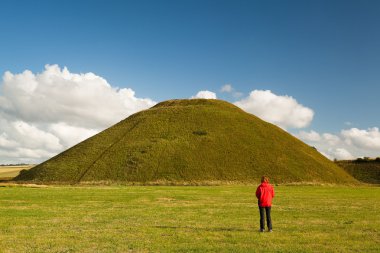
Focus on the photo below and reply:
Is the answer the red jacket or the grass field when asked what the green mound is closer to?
the grass field

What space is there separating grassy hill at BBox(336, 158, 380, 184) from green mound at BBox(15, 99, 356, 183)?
75.9ft

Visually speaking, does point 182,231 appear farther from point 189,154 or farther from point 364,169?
point 364,169

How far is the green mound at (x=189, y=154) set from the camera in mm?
87500

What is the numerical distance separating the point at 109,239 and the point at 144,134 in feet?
297

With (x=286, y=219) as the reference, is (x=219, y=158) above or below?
above

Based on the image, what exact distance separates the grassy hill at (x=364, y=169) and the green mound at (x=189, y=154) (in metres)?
23.1

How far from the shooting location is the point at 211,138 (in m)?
104

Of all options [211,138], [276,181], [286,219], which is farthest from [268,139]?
[286,219]

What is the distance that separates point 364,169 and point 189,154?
69455mm

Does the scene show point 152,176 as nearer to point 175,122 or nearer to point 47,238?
point 175,122

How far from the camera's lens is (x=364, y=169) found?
131 meters

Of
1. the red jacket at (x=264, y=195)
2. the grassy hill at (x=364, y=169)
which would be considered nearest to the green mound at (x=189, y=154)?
the grassy hill at (x=364, y=169)

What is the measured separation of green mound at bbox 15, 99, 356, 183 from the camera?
3445 inches

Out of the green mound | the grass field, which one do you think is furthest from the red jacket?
the green mound
